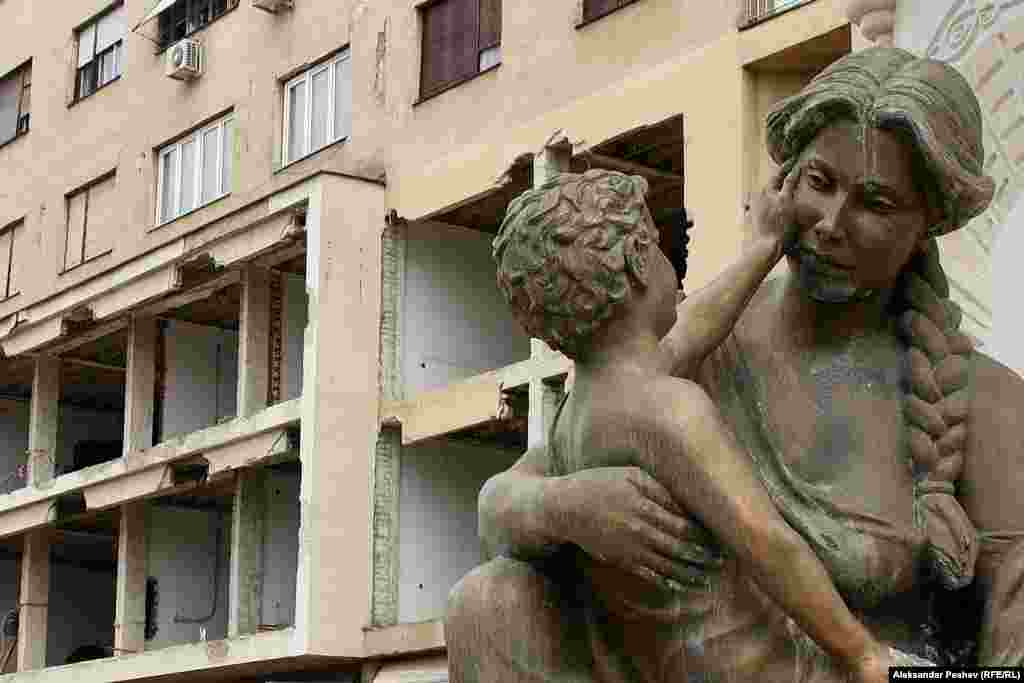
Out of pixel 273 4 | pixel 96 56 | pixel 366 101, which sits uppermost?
pixel 96 56

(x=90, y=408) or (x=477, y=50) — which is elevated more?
(x=477, y=50)

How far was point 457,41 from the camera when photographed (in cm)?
2517

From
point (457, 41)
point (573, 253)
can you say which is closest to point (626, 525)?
point (573, 253)

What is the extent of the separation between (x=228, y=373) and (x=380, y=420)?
6029 mm

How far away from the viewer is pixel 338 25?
89.2 feet

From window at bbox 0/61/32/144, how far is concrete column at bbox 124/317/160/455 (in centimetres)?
555

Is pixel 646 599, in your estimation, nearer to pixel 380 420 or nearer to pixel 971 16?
pixel 971 16

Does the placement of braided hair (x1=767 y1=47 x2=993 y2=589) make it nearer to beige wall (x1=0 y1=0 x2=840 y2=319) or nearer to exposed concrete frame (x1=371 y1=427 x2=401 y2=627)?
beige wall (x1=0 y1=0 x2=840 y2=319)

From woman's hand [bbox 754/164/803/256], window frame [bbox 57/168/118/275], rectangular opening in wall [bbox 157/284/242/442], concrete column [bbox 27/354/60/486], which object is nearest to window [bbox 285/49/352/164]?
rectangular opening in wall [bbox 157/284/242/442]

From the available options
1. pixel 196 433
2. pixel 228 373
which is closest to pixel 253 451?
pixel 196 433

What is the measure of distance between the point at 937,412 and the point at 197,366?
28209mm

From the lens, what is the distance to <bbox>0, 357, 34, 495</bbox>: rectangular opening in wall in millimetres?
34344

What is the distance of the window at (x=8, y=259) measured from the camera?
33.6m

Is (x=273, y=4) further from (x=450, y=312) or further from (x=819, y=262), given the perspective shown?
(x=819, y=262)
